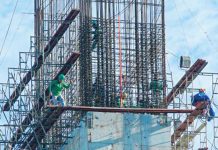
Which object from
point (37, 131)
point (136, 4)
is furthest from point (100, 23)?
point (37, 131)

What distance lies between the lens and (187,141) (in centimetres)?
8544

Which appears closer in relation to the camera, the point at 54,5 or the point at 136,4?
the point at 136,4

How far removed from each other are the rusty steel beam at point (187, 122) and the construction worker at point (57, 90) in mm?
7595

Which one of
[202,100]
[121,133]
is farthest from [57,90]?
[202,100]

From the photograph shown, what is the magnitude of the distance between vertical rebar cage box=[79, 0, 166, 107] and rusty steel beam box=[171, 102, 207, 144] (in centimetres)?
187

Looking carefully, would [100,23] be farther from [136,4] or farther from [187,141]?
[187,141]

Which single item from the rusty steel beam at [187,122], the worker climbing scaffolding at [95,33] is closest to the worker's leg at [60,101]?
the worker climbing scaffolding at [95,33]

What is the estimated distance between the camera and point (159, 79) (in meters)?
84.9

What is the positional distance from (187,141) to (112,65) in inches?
252

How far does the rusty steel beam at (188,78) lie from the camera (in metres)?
85.6

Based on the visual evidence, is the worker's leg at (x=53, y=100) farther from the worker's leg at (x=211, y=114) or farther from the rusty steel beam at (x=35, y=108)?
the worker's leg at (x=211, y=114)

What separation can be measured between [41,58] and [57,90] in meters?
7.18

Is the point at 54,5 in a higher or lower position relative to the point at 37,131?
higher

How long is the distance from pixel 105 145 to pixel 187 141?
6305mm
